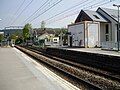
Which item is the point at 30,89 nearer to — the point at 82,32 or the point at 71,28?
the point at 82,32

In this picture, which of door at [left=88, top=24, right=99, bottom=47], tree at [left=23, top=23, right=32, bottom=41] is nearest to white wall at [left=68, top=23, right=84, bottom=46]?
door at [left=88, top=24, right=99, bottom=47]

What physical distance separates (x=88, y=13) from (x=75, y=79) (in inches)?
1668

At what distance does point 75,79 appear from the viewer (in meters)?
12.7

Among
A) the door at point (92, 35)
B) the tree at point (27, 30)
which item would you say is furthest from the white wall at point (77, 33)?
the tree at point (27, 30)

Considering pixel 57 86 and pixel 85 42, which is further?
pixel 85 42

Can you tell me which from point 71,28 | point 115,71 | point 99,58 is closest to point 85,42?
point 71,28

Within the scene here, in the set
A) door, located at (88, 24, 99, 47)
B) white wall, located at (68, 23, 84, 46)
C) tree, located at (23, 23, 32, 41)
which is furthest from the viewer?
tree, located at (23, 23, 32, 41)

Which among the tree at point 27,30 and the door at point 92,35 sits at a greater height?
the tree at point 27,30

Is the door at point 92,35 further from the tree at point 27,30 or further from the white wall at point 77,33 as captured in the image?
the tree at point 27,30

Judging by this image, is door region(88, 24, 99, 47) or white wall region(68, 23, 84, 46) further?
white wall region(68, 23, 84, 46)

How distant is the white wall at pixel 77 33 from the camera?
48.8m

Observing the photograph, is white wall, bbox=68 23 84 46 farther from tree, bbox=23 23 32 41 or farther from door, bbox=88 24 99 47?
tree, bbox=23 23 32 41

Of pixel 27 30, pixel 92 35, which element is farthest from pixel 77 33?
pixel 27 30

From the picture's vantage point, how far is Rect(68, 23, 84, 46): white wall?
4884cm
